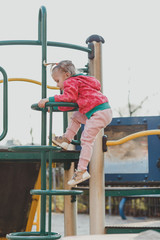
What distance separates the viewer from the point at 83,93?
3129mm

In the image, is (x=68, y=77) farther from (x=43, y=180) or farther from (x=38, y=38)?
(x=43, y=180)

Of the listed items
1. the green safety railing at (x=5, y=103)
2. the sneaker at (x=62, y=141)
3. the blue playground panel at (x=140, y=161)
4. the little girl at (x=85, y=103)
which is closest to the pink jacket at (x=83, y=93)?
the little girl at (x=85, y=103)

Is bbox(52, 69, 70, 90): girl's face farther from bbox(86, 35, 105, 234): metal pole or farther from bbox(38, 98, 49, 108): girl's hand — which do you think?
bbox(86, 35, 105, 234): metal pole

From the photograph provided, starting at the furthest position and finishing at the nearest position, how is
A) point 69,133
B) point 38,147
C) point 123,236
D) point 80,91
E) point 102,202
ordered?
point 102,202, point 69,133, point 80,91, point 38,147, point 123,236

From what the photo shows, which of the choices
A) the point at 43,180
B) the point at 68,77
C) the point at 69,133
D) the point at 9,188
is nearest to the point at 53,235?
the point at 43,180

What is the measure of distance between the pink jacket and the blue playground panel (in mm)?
1953

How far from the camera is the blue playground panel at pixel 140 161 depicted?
16.5 ft

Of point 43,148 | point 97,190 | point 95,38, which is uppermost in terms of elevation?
point 95,38

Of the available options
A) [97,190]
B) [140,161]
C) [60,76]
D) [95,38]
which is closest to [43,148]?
[60,76]

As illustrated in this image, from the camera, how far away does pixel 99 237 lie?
2.28 meters

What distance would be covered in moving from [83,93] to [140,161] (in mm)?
2183

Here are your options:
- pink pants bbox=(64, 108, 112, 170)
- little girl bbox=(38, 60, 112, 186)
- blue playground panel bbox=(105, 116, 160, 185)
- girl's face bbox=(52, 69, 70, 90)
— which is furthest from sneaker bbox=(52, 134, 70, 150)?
blue playground panel bbox=(105, 116, 160, 185)

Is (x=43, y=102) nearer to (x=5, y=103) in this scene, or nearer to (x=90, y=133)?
(x=90, y=133)

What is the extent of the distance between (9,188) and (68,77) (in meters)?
1.41
